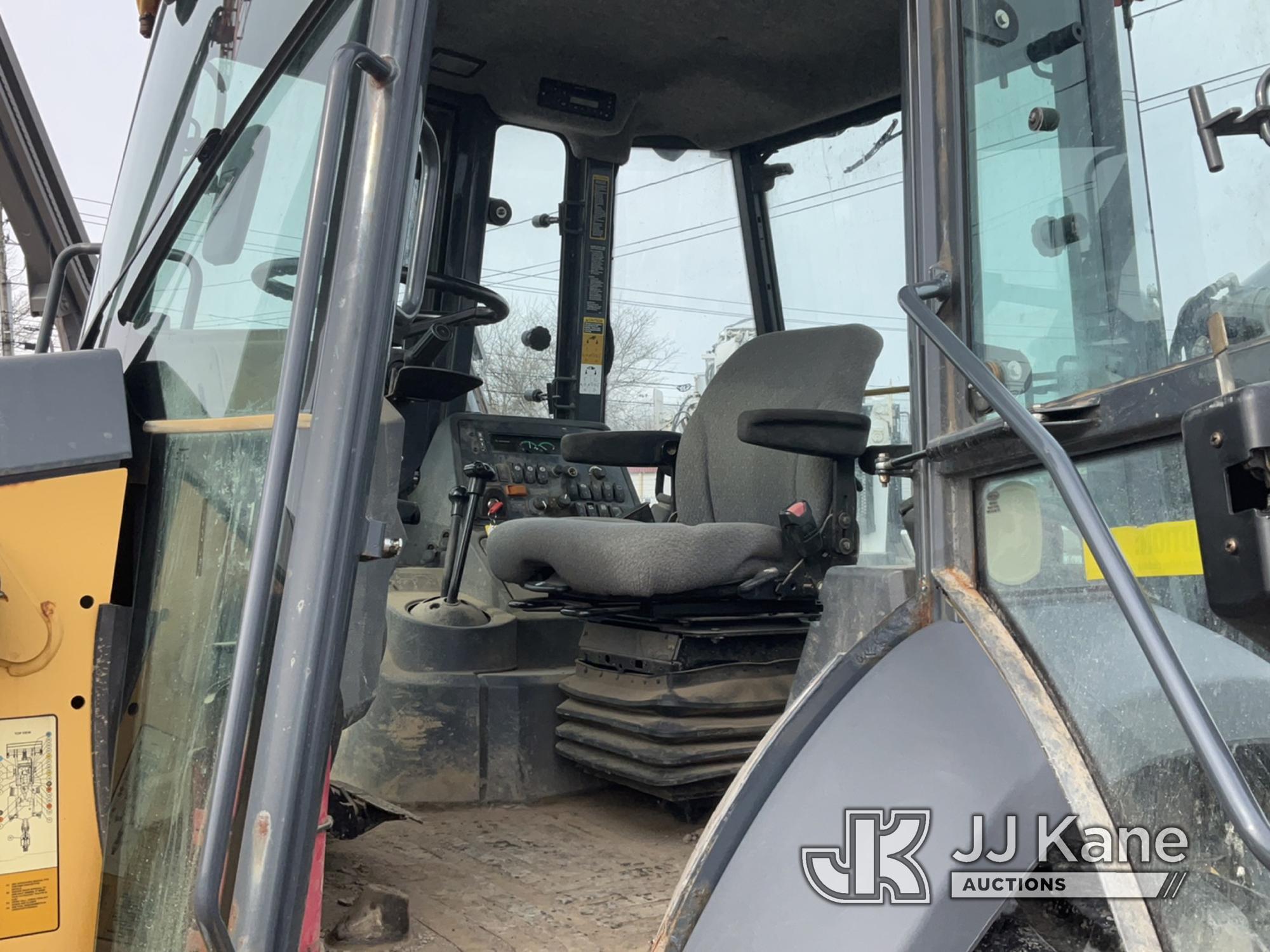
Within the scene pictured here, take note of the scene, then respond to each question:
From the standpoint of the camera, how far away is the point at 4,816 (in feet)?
3.31

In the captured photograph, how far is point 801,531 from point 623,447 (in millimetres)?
612

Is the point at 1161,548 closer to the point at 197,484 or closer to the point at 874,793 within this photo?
the point at 874,793

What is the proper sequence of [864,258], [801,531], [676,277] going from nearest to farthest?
[801,531] → [864,258] → [676,277]

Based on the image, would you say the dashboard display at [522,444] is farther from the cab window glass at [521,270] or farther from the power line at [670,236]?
the power line at [670,236]

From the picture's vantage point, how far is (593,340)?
3080 mm

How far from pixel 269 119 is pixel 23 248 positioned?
A: 2.97 m

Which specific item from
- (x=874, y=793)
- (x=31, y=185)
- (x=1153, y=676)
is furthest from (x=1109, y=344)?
(x=31, y=185)


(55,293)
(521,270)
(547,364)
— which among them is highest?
(521,270)

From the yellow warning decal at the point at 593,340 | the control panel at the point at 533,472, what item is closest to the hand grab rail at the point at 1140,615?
the control panel at the point at 533,472

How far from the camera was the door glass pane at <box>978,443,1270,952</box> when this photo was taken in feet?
2.07

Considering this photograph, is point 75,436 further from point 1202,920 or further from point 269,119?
point 1202,920

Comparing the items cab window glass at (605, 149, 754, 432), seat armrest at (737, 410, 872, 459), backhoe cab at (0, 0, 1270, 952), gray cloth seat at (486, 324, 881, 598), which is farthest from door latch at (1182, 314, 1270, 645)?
cab window glass at (605, 149, 754, 432)

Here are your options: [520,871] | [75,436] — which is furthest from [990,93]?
[520,871]

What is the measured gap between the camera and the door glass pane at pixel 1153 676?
0.63 meters
